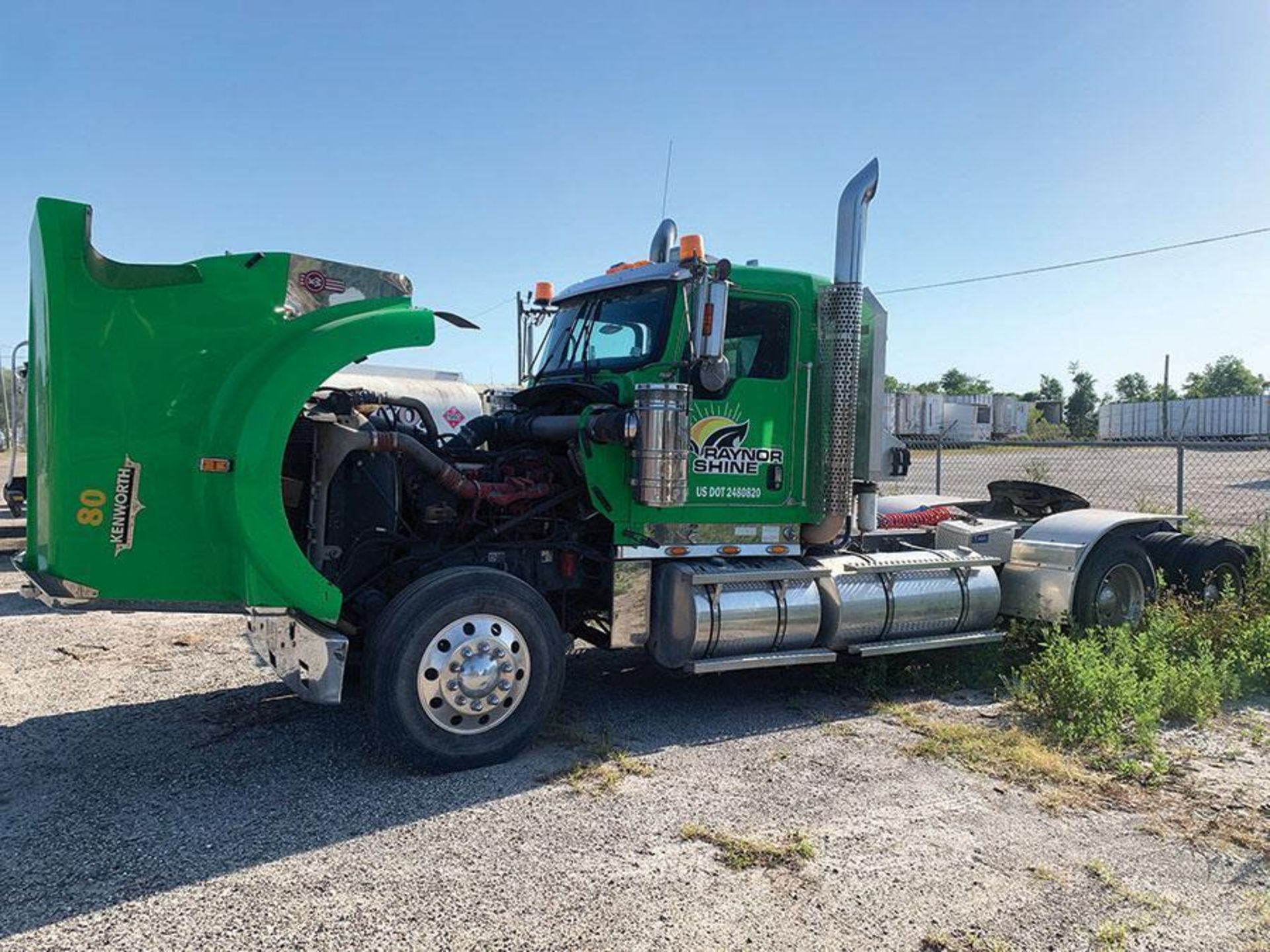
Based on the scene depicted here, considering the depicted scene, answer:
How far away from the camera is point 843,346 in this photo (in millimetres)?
6102

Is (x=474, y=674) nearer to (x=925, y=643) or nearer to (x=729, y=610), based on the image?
(x=729, y=610)

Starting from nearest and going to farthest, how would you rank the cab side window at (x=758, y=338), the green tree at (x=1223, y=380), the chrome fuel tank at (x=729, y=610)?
the chrome fuel tank at (x=729, y=610)
the cab side window at (x=758, y=338)
the green tree at (x=1223, y=380)

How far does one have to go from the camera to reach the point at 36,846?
385cm

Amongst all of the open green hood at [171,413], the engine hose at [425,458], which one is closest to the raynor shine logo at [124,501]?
the open green hood at [171,413]

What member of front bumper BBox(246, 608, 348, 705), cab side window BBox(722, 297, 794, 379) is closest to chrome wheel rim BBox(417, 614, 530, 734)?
front bumper BBox(246, 608, 348, 705)

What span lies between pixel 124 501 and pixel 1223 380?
87444mm

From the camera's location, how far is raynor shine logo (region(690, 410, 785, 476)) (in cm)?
579

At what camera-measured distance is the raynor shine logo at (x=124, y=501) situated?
4301 mm

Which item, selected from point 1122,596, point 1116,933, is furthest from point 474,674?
point 1122,596

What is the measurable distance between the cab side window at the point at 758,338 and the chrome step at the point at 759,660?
1767mm

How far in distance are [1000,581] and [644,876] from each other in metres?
4.82

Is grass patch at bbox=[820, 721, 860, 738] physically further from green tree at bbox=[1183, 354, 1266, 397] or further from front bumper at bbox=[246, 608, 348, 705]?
green tree at bbox=[1183, 354, 1266, 397]

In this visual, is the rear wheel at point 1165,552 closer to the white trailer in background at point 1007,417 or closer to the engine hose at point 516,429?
the engine hose at point 516,429

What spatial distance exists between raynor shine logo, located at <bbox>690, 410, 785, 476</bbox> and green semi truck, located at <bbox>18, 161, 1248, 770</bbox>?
0.02 meters
